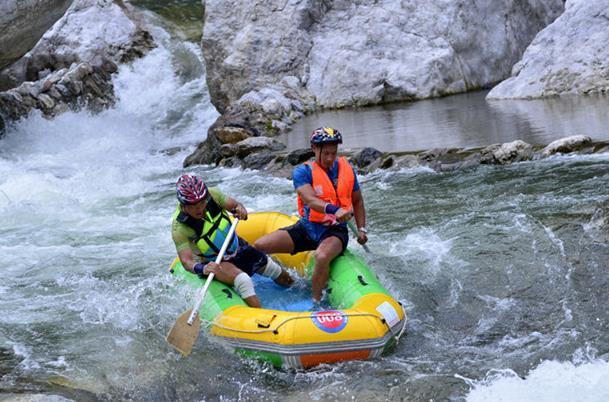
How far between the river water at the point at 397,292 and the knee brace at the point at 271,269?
26.5 inches

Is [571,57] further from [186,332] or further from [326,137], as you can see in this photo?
[186,332]

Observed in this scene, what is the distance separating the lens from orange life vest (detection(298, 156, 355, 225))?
5883 millimetres

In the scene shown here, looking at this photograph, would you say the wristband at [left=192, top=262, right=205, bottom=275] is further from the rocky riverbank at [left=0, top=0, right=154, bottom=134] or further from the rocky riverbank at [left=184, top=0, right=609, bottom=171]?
the rocky riverbank at [left=0, top=0, right=154, bottom=134]

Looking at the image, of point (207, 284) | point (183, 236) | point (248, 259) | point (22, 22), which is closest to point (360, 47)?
point (22, 22)

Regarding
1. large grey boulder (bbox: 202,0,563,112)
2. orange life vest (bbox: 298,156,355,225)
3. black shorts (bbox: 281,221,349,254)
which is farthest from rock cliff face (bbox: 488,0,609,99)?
black shorts (bbox: 281,221,349,254)

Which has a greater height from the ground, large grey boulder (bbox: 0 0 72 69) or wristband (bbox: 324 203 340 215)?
large grey boulder (bbox: 0 0 72 69)

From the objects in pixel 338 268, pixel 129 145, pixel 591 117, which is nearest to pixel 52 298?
pixel 338 268

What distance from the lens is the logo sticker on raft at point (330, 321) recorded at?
491 cm

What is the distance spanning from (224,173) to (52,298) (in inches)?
243

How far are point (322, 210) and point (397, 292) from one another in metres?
1.04

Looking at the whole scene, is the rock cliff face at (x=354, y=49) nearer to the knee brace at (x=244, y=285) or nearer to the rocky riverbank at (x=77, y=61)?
the rocky riverbank at (x=77, y=61)

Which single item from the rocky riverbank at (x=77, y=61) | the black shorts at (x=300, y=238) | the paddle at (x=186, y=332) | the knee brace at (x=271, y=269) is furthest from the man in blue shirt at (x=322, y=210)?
the rocky riverbank at (x=77, y=61)

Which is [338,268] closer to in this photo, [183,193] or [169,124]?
[183,193]

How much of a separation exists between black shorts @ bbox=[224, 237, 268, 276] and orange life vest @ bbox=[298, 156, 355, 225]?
1.66ft
